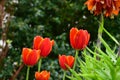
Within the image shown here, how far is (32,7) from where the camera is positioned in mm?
6191

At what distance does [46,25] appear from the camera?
6.25 m

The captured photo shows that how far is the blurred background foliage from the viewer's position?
584 cm

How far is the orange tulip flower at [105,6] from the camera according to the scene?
10.8 ft

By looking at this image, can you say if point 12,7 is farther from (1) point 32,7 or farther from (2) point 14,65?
(2) point 14,65

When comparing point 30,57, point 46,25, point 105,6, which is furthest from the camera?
point 46,25

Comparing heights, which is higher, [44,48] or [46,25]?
[44,48]

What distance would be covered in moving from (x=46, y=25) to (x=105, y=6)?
3000 millimetres

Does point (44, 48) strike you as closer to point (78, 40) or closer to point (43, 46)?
point (43, 46)

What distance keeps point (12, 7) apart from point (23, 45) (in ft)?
1.57

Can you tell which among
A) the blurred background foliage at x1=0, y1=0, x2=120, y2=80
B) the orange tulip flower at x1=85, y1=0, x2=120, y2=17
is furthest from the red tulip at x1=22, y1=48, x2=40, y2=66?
the blurred background foliage at x1=0, y1=0, x2=120, y2=80

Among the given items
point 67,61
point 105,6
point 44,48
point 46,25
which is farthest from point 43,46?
point 46,25

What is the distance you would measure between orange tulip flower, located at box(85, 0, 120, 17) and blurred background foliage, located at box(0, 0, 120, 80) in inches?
91.4

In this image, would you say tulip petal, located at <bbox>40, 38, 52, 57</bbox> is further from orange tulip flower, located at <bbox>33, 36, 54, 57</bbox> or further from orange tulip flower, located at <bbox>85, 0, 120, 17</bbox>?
orange tulip flower, located at <bbox>85, 0, 120, 17</bbox>

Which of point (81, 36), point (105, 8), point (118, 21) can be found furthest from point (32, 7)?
point (81, 36)
